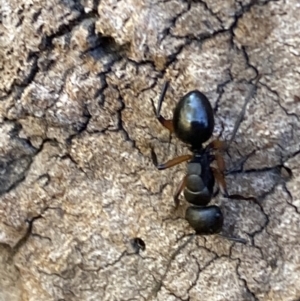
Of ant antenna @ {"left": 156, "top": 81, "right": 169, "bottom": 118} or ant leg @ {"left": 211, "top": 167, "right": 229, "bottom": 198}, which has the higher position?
ant antenna @ {"left": 156, "top": 81, "right": 169, "bottom": 118}

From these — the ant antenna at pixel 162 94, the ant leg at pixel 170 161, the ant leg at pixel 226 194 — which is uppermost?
the ant antenna at pixel 162 94

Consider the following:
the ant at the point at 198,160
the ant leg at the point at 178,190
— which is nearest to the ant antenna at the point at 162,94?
the ant at the point at 198,160

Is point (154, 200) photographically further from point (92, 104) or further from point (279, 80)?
point (279, 80)

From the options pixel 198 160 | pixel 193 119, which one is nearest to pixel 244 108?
pixel 193 119

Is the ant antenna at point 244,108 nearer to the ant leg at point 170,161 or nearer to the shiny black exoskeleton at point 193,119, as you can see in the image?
the shiny black exoskeleton at point 193,119

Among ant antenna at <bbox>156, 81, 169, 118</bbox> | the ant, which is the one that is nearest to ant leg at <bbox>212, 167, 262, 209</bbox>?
the ant

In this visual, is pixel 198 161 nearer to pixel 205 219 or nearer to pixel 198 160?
pixel 198 160

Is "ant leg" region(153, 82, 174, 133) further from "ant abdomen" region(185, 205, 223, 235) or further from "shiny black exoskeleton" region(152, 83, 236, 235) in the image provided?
"ant abdomen" region(185, 205, 223, 235)
